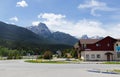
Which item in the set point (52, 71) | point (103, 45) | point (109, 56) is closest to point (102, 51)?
point (103, 45)

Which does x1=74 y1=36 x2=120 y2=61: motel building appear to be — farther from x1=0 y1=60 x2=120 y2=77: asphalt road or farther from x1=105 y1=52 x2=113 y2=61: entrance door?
x1=0 y1=60 x2=120 y2=77: asphalt road

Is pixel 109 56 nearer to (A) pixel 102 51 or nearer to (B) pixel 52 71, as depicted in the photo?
(A) pixel 102 51

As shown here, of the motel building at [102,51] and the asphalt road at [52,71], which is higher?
the motel building at [102,51]

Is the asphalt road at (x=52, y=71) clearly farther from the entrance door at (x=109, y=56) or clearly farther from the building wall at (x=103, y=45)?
the building wall at (x=103, y=45)

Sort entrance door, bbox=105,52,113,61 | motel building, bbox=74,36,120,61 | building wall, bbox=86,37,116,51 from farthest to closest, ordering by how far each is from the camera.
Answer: building wall, bbox=86,37,116,51
entrance door, bbox=105,52,113,61
motel building, bbox=74,36,120,61

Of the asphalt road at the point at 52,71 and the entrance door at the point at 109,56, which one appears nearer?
the asphalt road at the point at 52,71

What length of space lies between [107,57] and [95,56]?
127 inches

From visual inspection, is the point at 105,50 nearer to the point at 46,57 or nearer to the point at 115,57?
the point at 115,57

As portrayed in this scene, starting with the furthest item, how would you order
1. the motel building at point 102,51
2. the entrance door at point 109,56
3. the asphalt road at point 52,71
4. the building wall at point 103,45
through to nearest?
the building wall at point 103,45 < the entrance door at point 109,56 < the motel building at point 102,51 < the asphalt road at point 52,71

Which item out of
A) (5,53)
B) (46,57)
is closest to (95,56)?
(46,57)

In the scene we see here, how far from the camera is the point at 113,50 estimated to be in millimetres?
89688

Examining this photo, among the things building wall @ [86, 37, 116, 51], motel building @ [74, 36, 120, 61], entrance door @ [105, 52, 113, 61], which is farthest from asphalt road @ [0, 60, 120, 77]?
building wall @ [86, 37, 116, 51]

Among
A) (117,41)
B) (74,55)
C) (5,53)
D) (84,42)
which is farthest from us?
(5,53)

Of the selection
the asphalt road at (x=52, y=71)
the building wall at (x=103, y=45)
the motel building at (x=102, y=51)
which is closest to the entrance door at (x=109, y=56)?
the motel building at (x=102, y=51)
